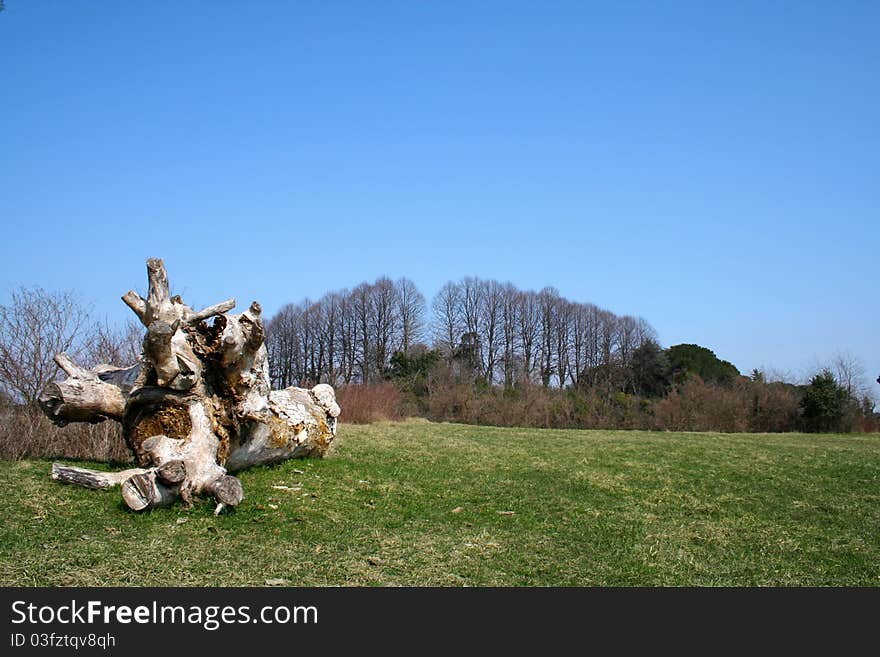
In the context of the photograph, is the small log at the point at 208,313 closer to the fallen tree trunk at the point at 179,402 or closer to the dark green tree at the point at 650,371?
the fallen tree trunk at the point at 179,402

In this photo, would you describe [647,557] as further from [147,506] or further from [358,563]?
[147,506]

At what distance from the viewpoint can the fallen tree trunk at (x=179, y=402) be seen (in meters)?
6.79

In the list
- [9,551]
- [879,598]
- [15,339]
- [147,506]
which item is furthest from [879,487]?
[15,339]

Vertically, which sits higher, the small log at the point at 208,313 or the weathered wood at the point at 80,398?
the small log at the point at 208,313

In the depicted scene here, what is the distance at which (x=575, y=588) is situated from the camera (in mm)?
5109

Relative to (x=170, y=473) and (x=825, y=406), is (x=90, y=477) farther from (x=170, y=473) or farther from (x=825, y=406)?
(x=825, y=406)

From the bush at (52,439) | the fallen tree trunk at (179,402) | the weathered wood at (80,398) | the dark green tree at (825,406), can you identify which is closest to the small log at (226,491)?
the fallen tree trunk at (179,402)

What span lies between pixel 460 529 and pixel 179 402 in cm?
335

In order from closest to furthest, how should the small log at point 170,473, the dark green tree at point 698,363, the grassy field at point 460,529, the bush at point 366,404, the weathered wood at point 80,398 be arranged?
the grassy field at point 460,529, the small log at point 170,473, the weathered wood at point 80,398, the bush at point 366,404, the dark green tree at point 698,363

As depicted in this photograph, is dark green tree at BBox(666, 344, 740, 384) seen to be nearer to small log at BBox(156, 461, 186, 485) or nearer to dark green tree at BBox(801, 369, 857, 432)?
dark green tree at BBox(801, 369, 857, 432)

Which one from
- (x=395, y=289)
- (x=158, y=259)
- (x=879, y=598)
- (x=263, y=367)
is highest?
(x=395, y=289)

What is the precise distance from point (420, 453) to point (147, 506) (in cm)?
614

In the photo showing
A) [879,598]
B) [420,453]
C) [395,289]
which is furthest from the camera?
[395,289]

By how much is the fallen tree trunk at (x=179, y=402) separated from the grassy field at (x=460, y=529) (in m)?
0.26
